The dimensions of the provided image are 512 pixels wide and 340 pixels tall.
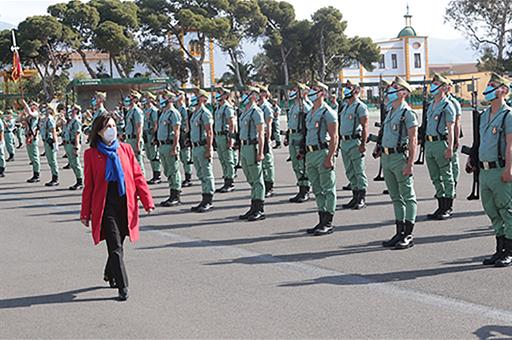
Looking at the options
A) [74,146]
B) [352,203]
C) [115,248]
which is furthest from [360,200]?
[74,146]

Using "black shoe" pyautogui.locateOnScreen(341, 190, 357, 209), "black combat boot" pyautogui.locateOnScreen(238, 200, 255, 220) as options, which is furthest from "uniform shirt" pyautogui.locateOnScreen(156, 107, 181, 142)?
"black shoe" pyautogui.locateOnScreen(341, 190, 357, 209)

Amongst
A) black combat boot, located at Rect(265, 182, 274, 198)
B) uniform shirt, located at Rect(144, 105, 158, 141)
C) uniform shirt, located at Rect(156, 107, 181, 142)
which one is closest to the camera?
uniform shirt, located at Rect(156, 107, 181, 142)

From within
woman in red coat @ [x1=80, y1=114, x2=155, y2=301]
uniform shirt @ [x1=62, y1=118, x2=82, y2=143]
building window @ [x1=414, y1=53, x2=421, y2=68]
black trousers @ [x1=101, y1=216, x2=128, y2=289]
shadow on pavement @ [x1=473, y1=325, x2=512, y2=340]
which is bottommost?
shadow on pavement @ [x1=473, y1=325, x2=512, y2=340]

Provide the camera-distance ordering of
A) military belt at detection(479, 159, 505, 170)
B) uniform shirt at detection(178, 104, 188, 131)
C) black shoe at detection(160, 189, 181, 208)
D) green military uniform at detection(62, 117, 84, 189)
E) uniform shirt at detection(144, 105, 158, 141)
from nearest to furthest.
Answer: military belt at detection(479, 159, 505, 170), black shoe at detection(160, 189, 181, 208), uniform shirt at detection(178, 104, 188, 131), uniform shirt at detection(144, 105, 158, 141), green military uniform at detection(62, 117, 84, 189)

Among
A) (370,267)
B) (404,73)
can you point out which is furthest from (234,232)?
(404,73)

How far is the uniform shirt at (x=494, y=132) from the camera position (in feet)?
25.5

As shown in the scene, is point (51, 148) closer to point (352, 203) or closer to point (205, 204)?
point (205, 204)

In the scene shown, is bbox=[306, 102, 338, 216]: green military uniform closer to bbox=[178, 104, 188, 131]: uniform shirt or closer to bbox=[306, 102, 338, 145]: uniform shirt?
bbox=[306, 102, 338, 145]: uniform shirt

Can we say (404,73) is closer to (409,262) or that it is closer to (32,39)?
(32,39)

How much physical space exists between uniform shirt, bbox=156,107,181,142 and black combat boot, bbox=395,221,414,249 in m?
5.80

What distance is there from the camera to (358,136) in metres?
12.6

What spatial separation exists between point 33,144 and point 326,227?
1240cm

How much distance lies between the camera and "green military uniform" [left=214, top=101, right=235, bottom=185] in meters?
14.3

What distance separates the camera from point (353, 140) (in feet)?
41.6
